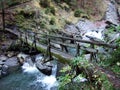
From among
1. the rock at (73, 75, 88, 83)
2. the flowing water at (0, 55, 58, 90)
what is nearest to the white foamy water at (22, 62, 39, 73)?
the flowing water at (0, 55, 58, 90)

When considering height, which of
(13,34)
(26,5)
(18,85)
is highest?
(26,5)

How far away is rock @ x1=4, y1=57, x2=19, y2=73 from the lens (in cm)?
1427

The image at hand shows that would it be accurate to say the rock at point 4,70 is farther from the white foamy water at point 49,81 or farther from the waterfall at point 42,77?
the white foamy water at point 49,81

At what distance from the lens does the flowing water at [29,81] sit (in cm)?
1181

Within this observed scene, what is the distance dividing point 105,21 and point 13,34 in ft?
51.1

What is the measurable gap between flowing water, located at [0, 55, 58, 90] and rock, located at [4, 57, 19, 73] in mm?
431

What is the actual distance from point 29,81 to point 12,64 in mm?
2598

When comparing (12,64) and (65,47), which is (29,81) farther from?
(65,47)

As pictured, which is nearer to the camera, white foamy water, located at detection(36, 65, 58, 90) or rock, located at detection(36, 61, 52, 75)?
white foamy water, located at detection(36, 65, 58, 90)

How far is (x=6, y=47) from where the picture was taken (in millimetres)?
16938

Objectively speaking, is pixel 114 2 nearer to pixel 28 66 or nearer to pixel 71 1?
pixel 71 1

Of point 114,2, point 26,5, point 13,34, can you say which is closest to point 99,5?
point 114,2

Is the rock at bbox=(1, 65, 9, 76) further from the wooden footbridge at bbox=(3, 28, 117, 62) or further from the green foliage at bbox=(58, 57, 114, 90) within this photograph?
the green foliage at bbox=(58, 57, 114, 90)

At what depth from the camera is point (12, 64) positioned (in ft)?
48.3
